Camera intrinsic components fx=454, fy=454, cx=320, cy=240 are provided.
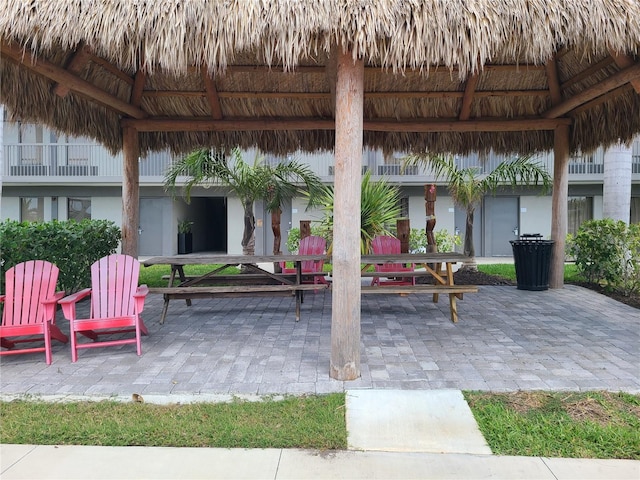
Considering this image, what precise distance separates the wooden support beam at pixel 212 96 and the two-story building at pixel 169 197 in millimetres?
9305

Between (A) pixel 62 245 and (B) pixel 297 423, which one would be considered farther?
(A) pixel 62 245

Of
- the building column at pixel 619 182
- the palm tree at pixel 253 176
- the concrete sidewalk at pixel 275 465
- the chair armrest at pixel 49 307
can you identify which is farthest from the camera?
the palm tree at pixel 253 176

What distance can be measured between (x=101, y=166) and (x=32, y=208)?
382 cm

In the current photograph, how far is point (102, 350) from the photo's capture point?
497 centimetres

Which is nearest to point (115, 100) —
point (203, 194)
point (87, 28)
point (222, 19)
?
point (87, 28)

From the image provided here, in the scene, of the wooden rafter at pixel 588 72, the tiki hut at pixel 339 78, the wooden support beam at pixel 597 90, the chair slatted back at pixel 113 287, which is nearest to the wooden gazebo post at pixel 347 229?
the tiki hut at pixel 339 78

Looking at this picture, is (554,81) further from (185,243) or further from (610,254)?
(185,243)

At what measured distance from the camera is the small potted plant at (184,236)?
65.2ft

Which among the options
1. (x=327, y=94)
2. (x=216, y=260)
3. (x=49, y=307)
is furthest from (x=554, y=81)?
(x=49, y=307)

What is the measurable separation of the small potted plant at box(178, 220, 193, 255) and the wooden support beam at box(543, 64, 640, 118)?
1558 cm

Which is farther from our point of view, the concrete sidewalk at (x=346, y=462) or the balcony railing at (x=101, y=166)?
the balcony railing at (x=101, y=166)

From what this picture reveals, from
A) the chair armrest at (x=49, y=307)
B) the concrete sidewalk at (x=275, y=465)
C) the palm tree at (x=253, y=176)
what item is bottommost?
the concrete sidewalk at (x=275, y=465)

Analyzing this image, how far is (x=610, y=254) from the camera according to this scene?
27.8ft

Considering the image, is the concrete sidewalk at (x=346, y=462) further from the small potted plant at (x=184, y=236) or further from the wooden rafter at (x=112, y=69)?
the small potted plant at (x=184, y=236)
